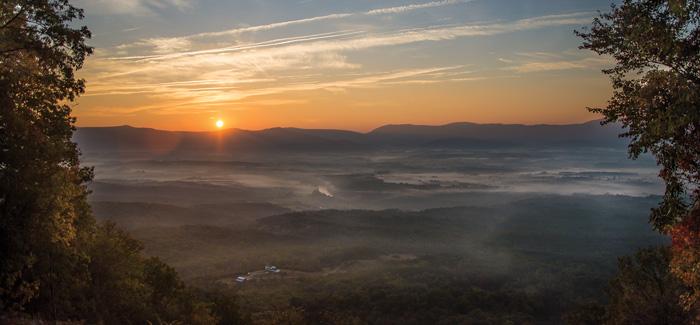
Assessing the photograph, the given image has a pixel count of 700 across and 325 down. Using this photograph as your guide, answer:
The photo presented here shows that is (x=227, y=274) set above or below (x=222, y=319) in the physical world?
below

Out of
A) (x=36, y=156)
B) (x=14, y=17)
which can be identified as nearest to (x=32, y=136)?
(x=36, y=156)

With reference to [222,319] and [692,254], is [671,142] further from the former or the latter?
[222,319]

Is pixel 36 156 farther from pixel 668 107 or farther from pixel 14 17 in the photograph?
pixel 668 107

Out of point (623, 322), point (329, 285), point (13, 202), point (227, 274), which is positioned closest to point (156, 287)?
point (13, 202)

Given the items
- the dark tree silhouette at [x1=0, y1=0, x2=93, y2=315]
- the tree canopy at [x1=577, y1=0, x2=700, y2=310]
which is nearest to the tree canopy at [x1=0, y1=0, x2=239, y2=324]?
the dark tree silhouette at [x1=0, y1=0, x2=93, y2=315]

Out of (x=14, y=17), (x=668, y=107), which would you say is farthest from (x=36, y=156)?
(x=668, y=107)

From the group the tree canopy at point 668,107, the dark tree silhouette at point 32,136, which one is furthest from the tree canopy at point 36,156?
the tree canopy at point 668,107

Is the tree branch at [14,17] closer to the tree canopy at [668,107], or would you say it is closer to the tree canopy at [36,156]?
the tree canopy at [36,156]

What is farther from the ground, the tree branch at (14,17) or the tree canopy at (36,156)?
the tree branch at (14,17)

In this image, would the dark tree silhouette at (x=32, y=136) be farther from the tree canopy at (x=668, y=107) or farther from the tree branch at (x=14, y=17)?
the tree canopy at (x=668, y=107)

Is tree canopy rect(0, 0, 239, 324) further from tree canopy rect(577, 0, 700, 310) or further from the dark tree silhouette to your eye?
tree canopy rect(577, 0, 700, 310)

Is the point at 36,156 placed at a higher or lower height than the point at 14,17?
lower
